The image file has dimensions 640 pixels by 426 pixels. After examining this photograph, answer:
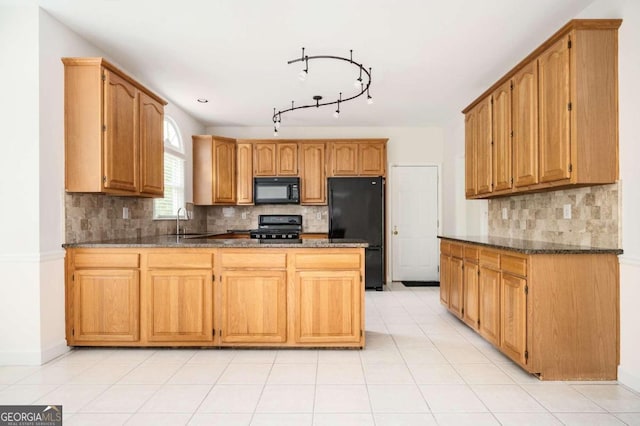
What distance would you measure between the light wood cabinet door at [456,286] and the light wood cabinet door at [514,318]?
94 centimetres

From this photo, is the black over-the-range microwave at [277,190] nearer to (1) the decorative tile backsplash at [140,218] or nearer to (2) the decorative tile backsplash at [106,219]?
(1) the decorative tile backsplash at [140,218]

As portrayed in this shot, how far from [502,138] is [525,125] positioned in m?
0.43

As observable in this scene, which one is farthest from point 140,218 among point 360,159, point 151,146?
point 360,159

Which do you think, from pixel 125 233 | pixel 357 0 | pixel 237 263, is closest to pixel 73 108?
pixel 125 233

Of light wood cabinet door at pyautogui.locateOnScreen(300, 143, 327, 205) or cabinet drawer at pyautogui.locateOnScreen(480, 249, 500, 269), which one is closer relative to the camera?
cabinet drawer at pyautogui.locateOnScreen(480, 249, 500, 269)

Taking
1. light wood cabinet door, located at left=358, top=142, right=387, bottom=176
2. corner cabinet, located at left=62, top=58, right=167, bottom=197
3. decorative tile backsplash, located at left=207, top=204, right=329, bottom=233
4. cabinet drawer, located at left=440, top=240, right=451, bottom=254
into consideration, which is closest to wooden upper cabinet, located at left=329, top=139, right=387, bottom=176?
light wood cabinet door, located at left=358, top=142, right=387, bottom=176

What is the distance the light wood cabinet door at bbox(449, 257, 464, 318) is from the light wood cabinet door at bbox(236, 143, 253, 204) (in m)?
3.35

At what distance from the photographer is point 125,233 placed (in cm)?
405

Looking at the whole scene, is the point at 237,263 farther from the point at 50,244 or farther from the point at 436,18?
the point at 436,18

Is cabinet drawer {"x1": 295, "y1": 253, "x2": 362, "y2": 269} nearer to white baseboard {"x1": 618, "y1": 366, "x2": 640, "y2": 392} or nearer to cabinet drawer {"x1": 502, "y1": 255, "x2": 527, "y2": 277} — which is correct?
cabinet drawer {"x1": 502, "y1": 255, "x2": 527, "y2": 277}

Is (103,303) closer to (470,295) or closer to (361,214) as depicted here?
(470,295)

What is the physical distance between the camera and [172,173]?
5348 millimetres

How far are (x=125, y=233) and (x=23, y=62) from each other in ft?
5.81

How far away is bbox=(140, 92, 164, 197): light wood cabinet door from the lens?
3.66 m
